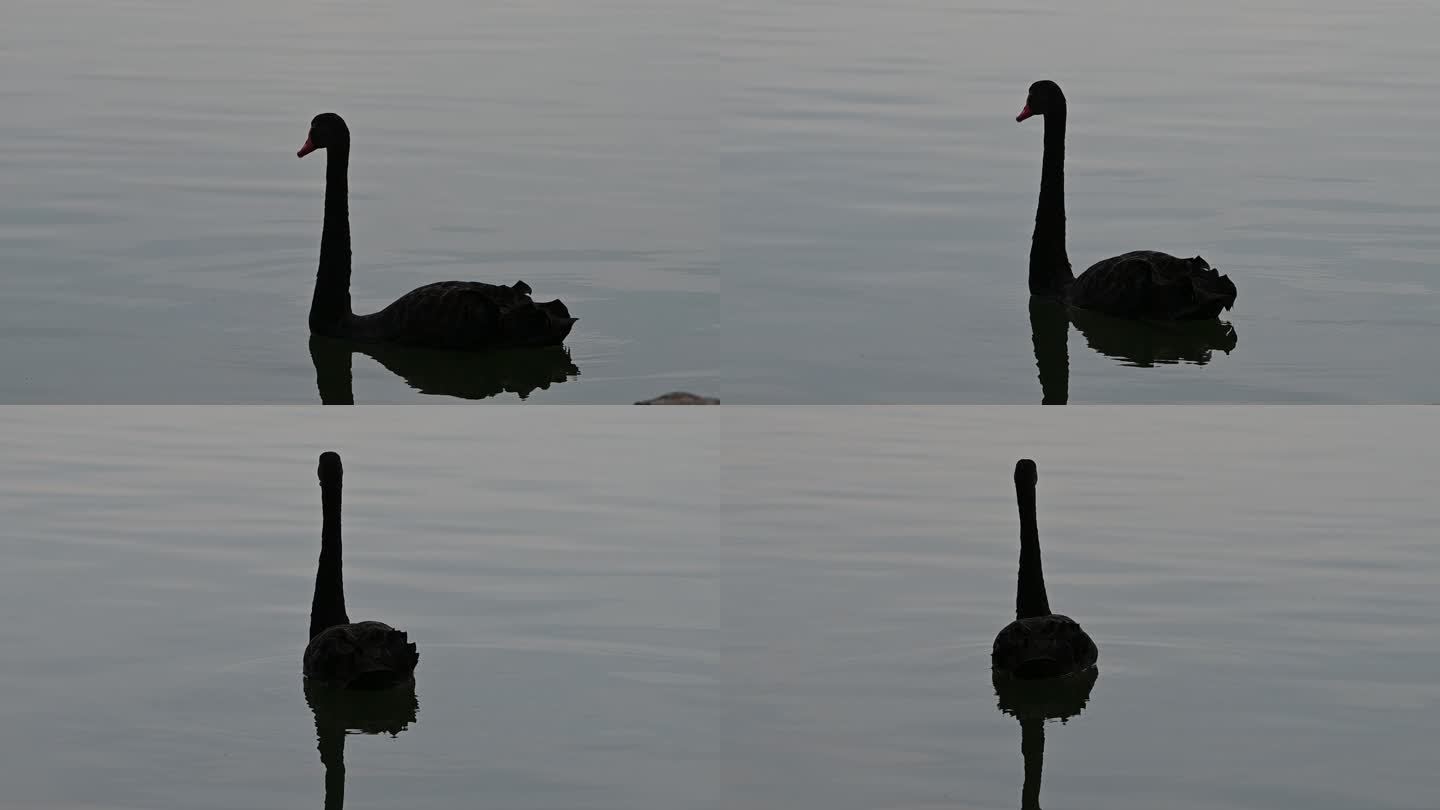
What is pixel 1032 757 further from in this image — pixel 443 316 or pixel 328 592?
pixel 328 592

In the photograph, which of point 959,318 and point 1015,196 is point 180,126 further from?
point 959,318

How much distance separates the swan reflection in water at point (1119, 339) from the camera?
28.8ft

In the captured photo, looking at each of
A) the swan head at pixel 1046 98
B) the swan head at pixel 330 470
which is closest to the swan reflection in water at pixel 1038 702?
the swan head at pixel 330 470

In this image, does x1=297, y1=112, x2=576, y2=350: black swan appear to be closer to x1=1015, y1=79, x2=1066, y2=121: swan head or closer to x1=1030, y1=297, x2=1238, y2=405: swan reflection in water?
x1=1030, y1=297, x2=1238, y2=405: swan reflection in water

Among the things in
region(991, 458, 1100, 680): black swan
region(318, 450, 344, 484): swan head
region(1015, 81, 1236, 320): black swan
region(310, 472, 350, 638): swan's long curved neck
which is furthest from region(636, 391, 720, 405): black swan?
region(1015, 81, 1236, 320): black swan

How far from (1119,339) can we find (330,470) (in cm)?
310

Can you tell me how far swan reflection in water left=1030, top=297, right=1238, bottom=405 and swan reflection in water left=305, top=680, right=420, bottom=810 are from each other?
2494mm

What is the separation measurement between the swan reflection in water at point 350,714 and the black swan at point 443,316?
133cm

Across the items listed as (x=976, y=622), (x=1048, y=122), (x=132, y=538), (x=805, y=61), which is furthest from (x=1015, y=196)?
(x=805, y=61)

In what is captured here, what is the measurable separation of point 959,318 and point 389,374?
229 cm

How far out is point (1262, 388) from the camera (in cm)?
830

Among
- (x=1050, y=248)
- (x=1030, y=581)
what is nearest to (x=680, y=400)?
(x=1030, y=581)

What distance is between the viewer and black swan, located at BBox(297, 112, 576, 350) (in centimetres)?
857

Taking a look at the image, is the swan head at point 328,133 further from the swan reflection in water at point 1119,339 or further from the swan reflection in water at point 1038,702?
the swan reflection in water at point 1038,702
